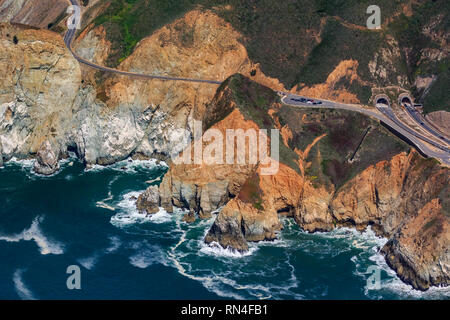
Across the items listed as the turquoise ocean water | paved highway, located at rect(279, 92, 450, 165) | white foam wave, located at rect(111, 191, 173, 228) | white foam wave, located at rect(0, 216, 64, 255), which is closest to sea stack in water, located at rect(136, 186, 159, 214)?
white foam wave, located at rect(111, 191, 173, 228)

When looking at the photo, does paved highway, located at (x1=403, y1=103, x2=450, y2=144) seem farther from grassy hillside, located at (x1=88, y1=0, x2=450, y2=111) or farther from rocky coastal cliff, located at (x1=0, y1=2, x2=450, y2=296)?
rocky coastal cliff, located at (x1=0, y1=2, x2=450, y2=296)

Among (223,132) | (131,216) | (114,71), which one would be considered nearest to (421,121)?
(223,132)

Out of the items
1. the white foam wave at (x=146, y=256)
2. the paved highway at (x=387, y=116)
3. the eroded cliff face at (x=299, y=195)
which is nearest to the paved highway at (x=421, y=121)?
the paved highway at (x=387, y=116)

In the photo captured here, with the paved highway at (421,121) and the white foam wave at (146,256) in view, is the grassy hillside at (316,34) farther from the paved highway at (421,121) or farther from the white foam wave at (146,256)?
the white foam wave at (146,256)

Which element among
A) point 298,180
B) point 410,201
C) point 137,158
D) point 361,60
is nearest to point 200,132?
point 137,158

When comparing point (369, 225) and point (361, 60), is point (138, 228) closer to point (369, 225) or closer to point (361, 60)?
point (369, 225)

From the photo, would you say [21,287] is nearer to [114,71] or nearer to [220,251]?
[220,251]
